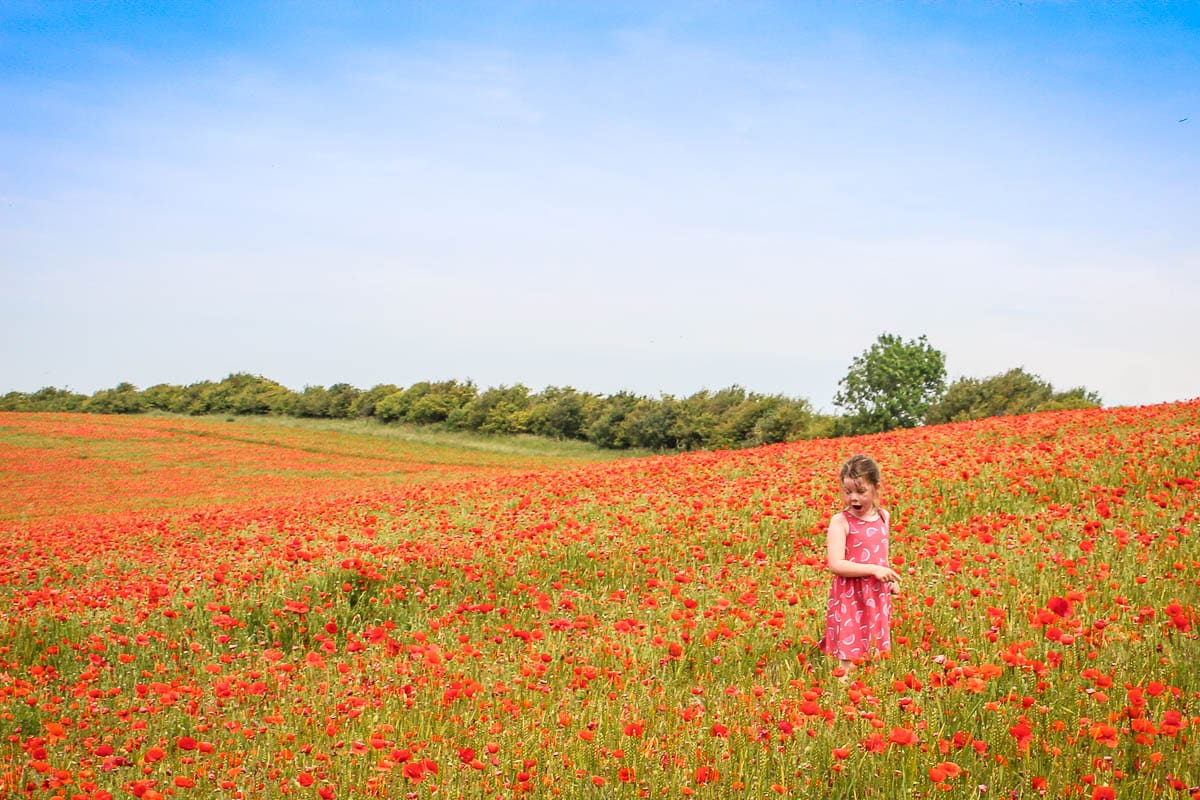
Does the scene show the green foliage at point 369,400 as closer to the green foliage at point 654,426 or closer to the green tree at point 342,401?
the green tree at point 342,401

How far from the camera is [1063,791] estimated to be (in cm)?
369

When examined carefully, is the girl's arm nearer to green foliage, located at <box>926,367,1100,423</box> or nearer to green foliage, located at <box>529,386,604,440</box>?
green foliage, located at <box>926,367,1100,423</box>

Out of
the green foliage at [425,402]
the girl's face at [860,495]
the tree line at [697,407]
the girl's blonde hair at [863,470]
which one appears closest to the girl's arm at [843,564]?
the girl's face at [860,495]

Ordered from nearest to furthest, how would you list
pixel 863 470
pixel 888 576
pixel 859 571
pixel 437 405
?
pixel 888 576 → pixel 859 571 → pixel 863 470 → pixel 437 405

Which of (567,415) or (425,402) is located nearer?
(567,415)

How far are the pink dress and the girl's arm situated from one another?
0.25 feet

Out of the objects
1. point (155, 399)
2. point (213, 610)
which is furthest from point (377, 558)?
point (155, 399)

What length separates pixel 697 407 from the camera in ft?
191

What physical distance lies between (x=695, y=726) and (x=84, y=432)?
6017cm

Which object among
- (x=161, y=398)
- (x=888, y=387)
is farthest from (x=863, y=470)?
(x=161, y=398)

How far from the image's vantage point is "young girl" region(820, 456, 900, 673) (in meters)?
6.07

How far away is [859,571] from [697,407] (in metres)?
52.5

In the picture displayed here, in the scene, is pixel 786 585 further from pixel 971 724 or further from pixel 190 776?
pixel 190 776

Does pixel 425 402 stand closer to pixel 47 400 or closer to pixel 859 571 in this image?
pixel 47 400
